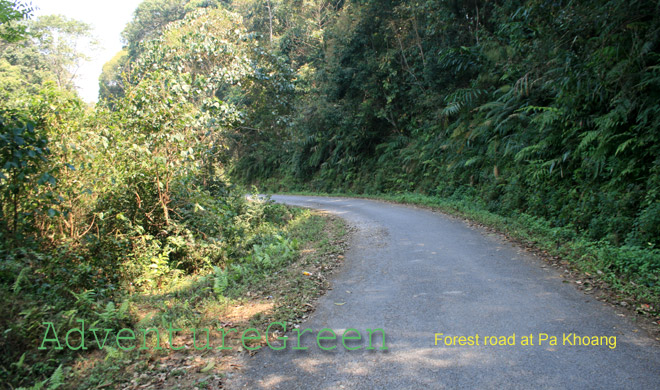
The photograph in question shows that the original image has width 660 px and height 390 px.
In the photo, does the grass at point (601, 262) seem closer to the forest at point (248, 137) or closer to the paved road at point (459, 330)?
the forest at point (248, 137)

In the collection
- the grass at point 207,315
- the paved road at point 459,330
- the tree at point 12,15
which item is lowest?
the grass at point 207,315

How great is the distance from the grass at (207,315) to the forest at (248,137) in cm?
21

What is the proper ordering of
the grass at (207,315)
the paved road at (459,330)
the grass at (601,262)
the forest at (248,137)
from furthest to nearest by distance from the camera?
1. the forest at (248,137)
2. the grass at (601,262)
3. the grass at (207,315)
4. the paved road at (459,330)

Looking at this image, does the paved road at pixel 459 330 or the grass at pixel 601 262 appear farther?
the grass at pixel 601 262

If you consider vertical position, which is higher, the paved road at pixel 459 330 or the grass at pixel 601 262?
the grass at pixel 601 262

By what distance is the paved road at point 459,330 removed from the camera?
3.88m

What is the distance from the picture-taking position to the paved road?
3.88 metres

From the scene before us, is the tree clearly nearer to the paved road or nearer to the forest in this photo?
the forest

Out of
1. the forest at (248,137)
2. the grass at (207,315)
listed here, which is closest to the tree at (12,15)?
the forest at (248,137)

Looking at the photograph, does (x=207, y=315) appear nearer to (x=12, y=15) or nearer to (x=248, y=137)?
(x=12, y=15)

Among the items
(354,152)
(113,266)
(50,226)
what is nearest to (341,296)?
(113,266)

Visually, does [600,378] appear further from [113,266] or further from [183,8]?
[183,8]

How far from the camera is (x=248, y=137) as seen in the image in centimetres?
2162

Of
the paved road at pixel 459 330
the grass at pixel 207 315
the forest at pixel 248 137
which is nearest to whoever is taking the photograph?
the paved road at pixel 459 330
